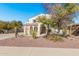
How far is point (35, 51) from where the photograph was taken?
21.8ft

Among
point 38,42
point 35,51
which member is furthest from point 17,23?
point 35,51

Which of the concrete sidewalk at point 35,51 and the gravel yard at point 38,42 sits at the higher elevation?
the gravel yard at point 38,42

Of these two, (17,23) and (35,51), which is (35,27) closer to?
(17,23)

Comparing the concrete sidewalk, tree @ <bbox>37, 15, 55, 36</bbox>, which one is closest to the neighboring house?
tree @ <bbox>37, 15, 55, 36</bbox>

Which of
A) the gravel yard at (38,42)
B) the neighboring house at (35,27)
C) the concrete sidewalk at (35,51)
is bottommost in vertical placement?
the concrete sidewalk at (35,51)

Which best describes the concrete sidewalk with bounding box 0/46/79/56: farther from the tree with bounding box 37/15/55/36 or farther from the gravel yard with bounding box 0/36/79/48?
the tree with bounding box 37/15/55/36

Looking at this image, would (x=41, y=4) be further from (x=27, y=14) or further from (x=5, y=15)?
(x=5, y=15)

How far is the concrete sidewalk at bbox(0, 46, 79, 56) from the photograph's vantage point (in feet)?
21.5

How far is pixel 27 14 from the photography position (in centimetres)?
670

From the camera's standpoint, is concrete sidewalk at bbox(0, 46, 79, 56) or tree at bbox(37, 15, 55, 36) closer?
concrete sidewalk at bbox(0, 46, 79, 56)

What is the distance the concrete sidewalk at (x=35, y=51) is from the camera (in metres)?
6.55

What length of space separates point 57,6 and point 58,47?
0.96 meters

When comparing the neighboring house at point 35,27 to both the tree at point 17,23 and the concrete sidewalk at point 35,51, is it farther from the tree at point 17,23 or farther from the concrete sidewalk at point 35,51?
the concrete sidewalk at point 35,51

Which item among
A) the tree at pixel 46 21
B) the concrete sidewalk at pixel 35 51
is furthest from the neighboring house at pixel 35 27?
the concrete sidewalk at pixel 35 51
